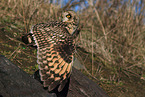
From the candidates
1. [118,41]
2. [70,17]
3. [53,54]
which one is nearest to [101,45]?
[118,41]

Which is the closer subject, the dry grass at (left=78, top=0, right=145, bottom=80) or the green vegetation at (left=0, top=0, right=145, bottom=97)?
the green vegetation at (left=0, top=0, right=145, bottom=97)

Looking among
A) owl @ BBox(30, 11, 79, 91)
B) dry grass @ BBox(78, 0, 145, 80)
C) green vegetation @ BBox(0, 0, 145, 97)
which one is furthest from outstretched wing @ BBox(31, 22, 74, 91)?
dry grass @ BBox(78, 0, 145, 80)

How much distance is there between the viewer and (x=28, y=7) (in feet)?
14.8

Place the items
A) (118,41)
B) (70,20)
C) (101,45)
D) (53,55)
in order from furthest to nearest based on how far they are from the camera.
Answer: (118,41)
(101,45)
(70,20)
(53,55)

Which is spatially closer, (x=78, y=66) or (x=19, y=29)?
(x=78, y=66)

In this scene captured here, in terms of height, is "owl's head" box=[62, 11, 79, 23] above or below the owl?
above

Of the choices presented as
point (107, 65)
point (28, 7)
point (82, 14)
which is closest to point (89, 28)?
point (82, 14)

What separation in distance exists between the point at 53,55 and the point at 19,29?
253 cm

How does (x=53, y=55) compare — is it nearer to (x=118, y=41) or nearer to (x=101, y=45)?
(x=101, y=45)

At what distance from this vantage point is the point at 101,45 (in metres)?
5.07

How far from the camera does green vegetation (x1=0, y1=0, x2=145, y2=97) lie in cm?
358

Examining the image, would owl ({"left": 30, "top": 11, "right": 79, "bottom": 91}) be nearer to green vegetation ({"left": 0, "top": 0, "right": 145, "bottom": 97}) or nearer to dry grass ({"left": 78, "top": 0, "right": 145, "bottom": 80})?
green vegetation ({"left": 0, "top": 0, "right": 145, "bottom": 97})

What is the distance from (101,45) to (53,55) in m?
3.20

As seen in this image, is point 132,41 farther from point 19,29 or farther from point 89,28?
point 19,29
